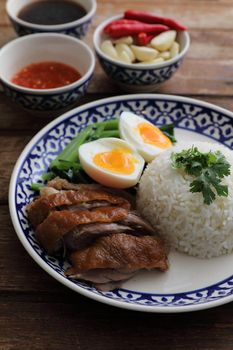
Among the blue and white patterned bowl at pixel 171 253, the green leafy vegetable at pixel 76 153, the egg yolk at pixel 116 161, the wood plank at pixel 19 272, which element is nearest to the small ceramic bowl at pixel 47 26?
the blue and white patterned bowl at pixel 171 253

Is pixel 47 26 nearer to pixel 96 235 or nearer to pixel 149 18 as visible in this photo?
pixel 149 18

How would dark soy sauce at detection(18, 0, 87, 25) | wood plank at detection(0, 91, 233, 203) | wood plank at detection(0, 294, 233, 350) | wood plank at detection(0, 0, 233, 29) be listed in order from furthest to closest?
wood plank at detection(0, 0, 233, 29), dark soy sauce at detection(18, 0, 87, 25), wood plank at detection(0, 91, 233, 203), wood plank at detection(0, 294, 233, 350)

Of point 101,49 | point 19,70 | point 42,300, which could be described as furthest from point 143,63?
point 42,300

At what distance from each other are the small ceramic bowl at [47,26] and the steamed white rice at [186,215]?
124 cm

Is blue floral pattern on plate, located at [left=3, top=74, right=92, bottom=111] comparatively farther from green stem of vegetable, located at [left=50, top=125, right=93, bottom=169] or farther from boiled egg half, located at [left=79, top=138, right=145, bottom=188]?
boiled egg half, located at [left=79, top=138, right=145, bottom=188]

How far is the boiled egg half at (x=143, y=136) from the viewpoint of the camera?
232 cm

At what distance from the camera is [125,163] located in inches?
86.5

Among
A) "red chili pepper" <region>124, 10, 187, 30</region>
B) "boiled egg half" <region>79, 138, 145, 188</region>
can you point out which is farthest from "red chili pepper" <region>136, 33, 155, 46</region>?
"boiled egg half" <region>79, 138, 145, 188</region>

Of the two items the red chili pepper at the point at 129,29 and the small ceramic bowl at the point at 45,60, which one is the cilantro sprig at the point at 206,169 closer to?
the small ceramic bowl at the point at 45,60

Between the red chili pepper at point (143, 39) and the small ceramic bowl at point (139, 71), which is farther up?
the red chili pepper at point (143, 39)

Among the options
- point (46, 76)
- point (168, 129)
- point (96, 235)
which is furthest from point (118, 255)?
point (46, 76)

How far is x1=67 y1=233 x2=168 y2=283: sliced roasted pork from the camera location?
1.82 meters

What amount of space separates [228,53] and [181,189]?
4.70 feet

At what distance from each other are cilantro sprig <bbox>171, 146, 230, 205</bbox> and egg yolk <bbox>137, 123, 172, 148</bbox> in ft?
0.88
